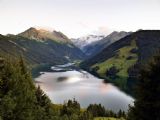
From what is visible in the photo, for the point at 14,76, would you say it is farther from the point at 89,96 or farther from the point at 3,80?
the point at 89,96

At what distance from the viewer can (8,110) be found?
2822 cm

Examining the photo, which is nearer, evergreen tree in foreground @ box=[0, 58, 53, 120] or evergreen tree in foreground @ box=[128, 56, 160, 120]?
evergreen tree in foreground @ box=[128, 56, 160, 120]

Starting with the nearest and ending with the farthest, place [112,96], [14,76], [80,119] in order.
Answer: [14,76] → [80,119] → [112,96]

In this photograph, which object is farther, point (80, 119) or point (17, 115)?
point (80, 119)

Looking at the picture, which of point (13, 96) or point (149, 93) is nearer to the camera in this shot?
point (149, 93)

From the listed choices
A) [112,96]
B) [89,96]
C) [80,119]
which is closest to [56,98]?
[89,96]

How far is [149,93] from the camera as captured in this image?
20344 mm

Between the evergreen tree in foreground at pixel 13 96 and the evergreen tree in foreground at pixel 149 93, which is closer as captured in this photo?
the evergreen tree in foreground at pixel 149 93

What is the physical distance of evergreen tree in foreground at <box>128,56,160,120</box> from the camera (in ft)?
66.0

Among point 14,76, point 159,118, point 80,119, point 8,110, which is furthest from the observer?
point 80,119

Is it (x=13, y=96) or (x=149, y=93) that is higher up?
(x=149, y=93)

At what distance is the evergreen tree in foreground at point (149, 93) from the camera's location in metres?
20.1

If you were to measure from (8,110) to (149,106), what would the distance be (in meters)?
13.9

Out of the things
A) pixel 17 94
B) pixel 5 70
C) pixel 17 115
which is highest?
pixel 5 70
